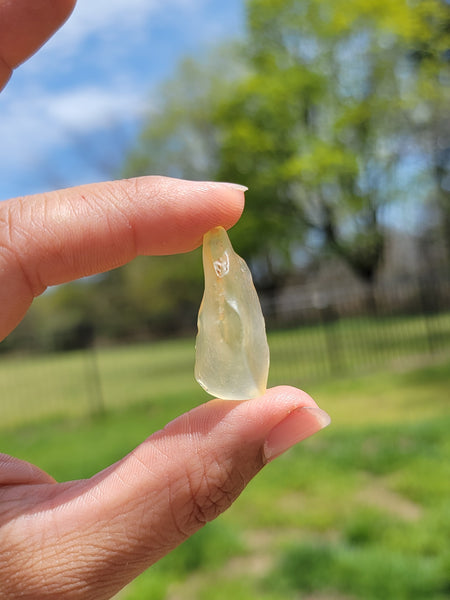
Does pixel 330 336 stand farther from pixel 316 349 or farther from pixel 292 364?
pixel 292 364

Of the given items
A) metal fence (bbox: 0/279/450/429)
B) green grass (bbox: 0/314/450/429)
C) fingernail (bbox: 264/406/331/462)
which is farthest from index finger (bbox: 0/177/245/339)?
metal fence (bbox: 0/279/450/429)

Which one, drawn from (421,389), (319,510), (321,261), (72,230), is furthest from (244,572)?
(321,261)

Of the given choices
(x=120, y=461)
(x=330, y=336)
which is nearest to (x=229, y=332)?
(x=120, y=461)

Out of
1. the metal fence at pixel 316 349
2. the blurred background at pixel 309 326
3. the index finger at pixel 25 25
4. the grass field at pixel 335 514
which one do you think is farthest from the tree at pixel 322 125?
the index finger at pixel 25 25

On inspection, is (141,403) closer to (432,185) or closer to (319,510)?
(319,510)

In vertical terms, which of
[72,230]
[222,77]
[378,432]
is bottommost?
[378,432]

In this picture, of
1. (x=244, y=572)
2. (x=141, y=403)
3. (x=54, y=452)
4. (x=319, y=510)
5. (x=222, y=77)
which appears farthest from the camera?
(x=222, y=77)

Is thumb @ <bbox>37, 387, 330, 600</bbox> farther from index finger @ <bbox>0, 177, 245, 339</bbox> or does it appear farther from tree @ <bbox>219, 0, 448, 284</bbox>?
tree @ <bbox>219, 0, 448, 284</bbox>
